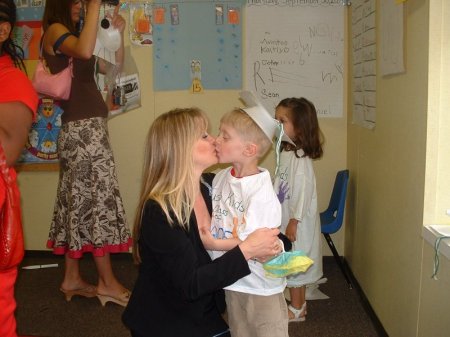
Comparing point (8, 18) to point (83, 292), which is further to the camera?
point (83, 292)

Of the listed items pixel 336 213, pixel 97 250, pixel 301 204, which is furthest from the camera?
pixel 336 213

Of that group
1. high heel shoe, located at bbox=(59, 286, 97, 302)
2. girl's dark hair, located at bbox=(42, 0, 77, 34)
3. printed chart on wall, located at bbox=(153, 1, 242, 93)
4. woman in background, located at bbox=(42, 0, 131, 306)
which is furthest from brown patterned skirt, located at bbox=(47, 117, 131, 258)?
printed chart on wall, located at bbox=(153, 1, 242, 93)

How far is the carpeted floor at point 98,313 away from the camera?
8.64ft

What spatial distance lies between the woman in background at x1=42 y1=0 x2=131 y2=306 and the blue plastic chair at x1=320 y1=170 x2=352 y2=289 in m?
1.30

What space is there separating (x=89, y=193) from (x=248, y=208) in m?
1.58

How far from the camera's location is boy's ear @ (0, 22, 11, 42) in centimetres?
139

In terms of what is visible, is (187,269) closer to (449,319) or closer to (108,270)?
(449,319)

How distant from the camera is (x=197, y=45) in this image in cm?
359

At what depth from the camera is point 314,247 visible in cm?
280

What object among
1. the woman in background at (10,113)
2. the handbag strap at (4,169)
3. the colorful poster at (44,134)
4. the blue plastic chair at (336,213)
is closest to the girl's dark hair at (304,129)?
the blue plastic chair at (336,213)

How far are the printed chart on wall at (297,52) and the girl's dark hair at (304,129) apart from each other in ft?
2.53

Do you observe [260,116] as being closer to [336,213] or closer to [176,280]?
[176,280]

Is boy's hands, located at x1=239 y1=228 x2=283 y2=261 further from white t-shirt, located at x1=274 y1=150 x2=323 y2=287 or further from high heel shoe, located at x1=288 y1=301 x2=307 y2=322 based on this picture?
high heel shoe, located at x1=288 y1=301 x2=307 y2=322

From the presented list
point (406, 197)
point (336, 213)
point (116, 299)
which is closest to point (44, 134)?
point (116, 299)
